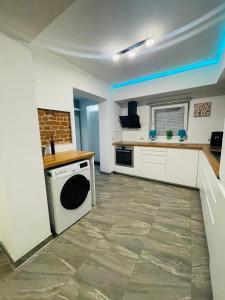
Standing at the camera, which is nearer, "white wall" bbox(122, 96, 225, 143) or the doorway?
"white wall" bbox(122, 96, 225, 143)

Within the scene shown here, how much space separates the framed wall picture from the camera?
9.55 feet

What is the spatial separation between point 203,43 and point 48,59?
7.52 ft

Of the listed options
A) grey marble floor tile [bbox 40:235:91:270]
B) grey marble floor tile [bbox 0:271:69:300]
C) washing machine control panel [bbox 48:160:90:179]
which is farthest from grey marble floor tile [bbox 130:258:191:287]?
washing machine control panel [bbox 48:160:90:179]

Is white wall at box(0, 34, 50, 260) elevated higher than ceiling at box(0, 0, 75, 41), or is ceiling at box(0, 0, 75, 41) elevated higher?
ceiling at box(0, 0, 75, 41)

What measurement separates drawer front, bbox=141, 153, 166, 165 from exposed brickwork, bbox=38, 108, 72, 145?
177 centimetres

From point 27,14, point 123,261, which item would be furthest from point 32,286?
point 27,14

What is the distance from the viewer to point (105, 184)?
311cm

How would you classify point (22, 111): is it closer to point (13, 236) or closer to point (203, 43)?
point (13, 236)

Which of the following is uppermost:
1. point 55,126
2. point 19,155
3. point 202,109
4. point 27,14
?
point 27,14

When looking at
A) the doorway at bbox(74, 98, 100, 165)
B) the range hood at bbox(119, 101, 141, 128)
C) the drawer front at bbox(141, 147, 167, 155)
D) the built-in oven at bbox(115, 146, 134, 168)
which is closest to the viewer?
the drawer front at bbox(141, 147, 167, 155)

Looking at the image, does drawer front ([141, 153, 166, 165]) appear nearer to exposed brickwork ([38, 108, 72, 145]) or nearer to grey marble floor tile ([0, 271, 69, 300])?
exposed brickwork ([38, 108, 72, 145])

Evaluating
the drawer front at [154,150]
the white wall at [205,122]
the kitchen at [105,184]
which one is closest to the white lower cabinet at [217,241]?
the kitchen at [105,184]

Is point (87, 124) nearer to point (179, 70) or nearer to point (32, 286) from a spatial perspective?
point (179, 70)

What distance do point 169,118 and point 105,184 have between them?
2302 millimetres
